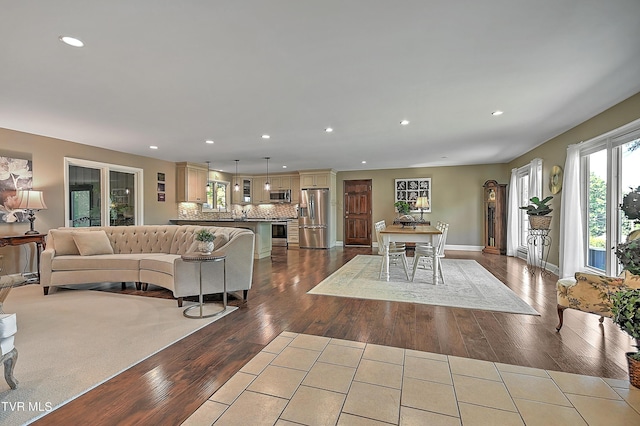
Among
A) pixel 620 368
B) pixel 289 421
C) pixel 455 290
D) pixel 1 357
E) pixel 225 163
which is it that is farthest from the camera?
pixel 225 163

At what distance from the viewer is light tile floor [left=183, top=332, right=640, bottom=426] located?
62.4 inches

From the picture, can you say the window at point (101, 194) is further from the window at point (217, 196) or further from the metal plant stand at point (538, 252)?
the metal plant stand at point (538, 252)

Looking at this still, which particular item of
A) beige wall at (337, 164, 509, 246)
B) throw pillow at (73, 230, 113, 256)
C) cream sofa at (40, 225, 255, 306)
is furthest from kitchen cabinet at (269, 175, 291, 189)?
throw pillow at (73, 230, 113, 256)

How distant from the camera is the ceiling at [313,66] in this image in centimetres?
188

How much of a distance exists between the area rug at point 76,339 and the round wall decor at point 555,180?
5592 mm

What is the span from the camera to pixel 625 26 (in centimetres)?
200

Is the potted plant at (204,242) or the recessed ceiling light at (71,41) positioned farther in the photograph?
the potted plant at (204,242)

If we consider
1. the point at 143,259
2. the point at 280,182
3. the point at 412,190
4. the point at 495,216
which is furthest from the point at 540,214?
the point at 280,182

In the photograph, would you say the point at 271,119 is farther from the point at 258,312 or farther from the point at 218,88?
the point at 258,312

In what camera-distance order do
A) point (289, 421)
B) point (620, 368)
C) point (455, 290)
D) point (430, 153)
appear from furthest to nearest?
point (430, 153), point (455, 290), point (620, 368), point (289, 421)

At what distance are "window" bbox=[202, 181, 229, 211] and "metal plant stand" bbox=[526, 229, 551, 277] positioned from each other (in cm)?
807

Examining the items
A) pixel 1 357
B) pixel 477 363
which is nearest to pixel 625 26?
pixel 477 363

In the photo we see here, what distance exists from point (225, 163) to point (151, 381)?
6.49 metres

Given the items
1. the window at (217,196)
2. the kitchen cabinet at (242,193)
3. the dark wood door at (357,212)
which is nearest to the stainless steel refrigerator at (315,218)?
the dark wood door at (357,212)
